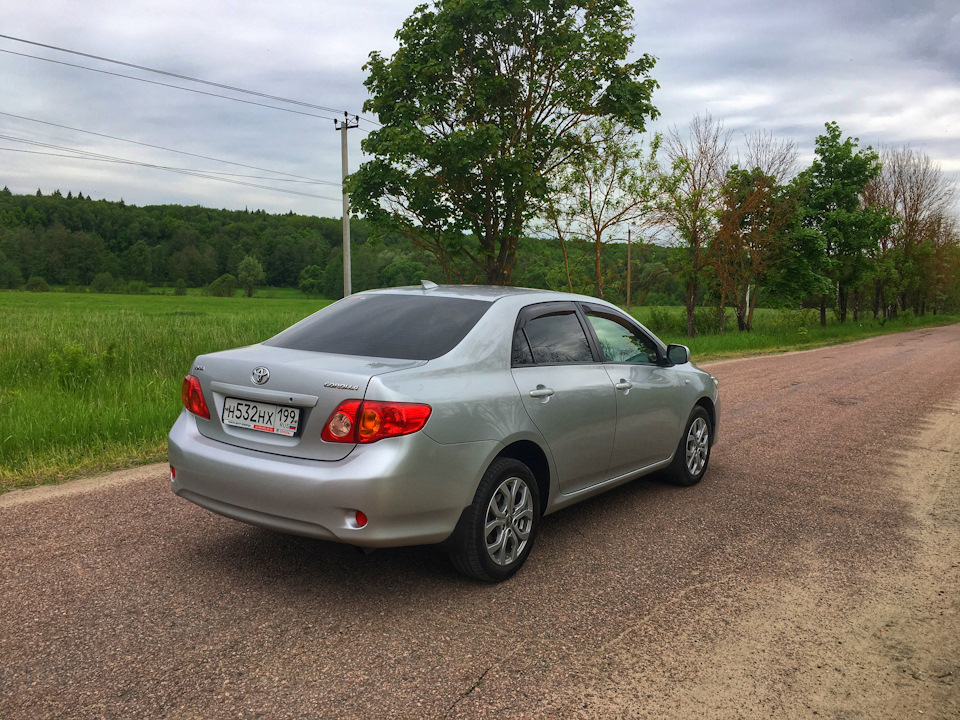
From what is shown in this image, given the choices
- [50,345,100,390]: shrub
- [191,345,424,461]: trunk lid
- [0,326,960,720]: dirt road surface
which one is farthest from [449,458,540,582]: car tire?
[50,345,100,390]: shrub

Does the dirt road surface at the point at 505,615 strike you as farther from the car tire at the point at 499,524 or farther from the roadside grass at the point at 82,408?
the roadside grass at the point at 82,408

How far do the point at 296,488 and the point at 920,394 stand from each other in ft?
38.5

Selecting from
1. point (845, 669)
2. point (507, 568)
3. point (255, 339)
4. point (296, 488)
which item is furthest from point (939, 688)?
point (255, 339)

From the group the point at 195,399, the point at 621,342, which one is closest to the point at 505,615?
the point at 195,399

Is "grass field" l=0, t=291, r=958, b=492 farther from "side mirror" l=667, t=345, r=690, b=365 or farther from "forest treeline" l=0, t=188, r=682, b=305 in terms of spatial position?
"forest treeline" l=0, t=188, r=682, b=305

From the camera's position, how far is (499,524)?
3.86 metres

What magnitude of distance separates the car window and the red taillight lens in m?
1.68

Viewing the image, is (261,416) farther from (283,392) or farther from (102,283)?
(102,283)

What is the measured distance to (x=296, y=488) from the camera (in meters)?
3.43

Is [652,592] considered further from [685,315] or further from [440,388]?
[685,315]

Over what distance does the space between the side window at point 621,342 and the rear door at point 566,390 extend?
0.19 metres

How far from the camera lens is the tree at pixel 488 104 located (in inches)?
666

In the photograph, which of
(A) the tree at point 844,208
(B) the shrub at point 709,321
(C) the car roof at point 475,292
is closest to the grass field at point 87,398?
(C) the car roof at point 475,292

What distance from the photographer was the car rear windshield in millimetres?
3963
